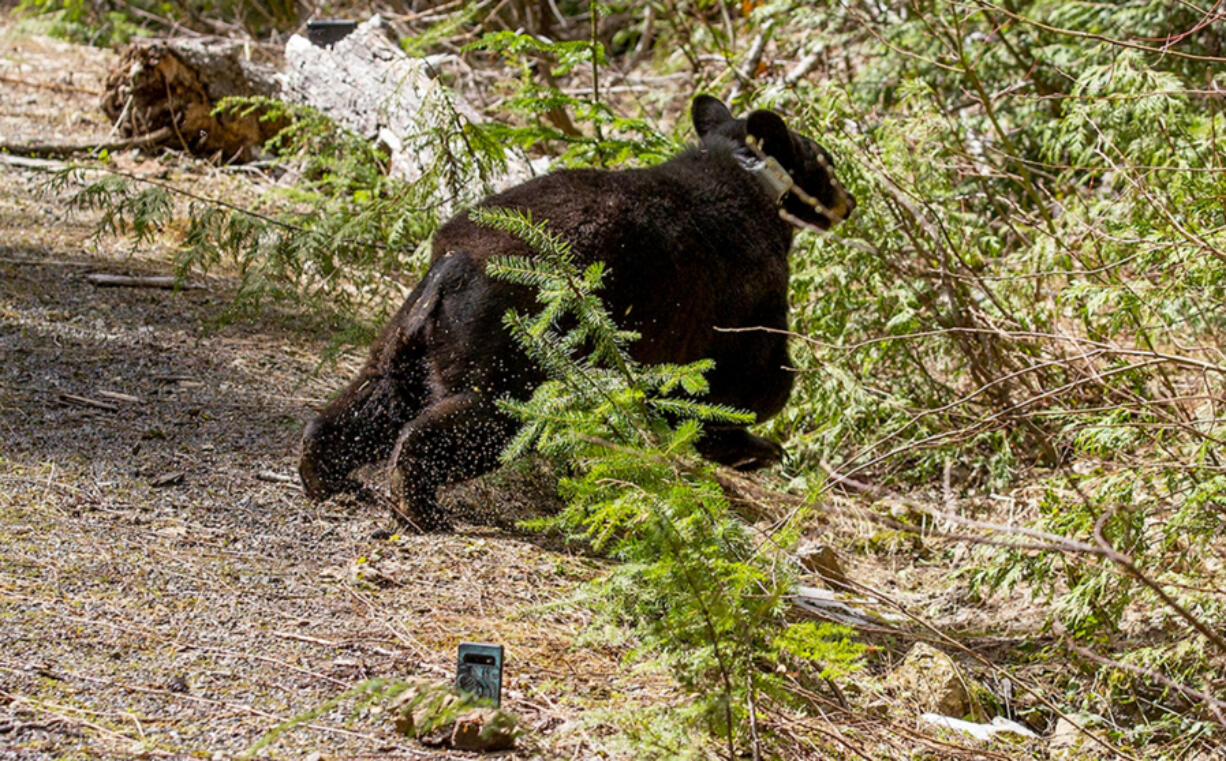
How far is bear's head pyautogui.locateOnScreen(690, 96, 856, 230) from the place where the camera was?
5.68 m

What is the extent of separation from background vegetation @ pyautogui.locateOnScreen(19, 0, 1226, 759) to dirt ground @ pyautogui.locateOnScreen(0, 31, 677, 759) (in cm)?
39

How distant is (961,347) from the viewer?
18.8 feet

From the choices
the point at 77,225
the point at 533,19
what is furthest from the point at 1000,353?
the point at 533,19

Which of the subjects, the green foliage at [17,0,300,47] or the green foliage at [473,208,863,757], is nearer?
the green foliage at [473,208,863,757]

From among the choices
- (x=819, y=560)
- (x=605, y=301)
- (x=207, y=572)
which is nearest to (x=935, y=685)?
(x=819, y=560)

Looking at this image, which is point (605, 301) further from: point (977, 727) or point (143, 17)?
point (143, 17)

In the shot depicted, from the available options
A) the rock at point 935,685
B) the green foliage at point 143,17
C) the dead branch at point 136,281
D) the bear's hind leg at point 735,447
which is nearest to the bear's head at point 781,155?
the bear's hind leg at point 735,447

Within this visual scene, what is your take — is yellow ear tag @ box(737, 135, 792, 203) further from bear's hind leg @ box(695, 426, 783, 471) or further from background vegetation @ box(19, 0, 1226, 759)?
bear's hind leg @ box(695, 426, 783, 471)

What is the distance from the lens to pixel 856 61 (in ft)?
38.9

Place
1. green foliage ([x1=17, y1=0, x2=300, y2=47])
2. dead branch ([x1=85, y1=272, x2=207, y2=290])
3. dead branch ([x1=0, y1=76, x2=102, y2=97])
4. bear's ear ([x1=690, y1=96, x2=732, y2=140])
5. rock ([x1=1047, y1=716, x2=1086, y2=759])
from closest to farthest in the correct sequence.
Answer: rock ([x1=1047, y1=716, x2=1086, y2=759]), bear's ear ([x1=690, y1=96, x2=732, y2=140]), dead branch ([x1=85, y1=272, x2=207, y2=290]), dead branch ([x1=0, y1=76, x2=102, y2=97]), green foliage ([x1=17, y1=0, x2=300, y2=47])

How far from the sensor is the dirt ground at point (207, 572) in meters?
2.81

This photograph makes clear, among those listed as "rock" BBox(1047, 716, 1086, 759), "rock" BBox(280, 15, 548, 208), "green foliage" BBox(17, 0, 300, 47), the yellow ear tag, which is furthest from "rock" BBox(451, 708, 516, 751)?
"green foliage" BBox(17, 0, 300, 47)

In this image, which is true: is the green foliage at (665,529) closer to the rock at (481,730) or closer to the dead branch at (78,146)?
the rock at (481,730)

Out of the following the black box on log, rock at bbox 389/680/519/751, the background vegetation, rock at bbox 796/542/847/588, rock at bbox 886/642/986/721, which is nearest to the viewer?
rock at bbox 389/680/519/751
